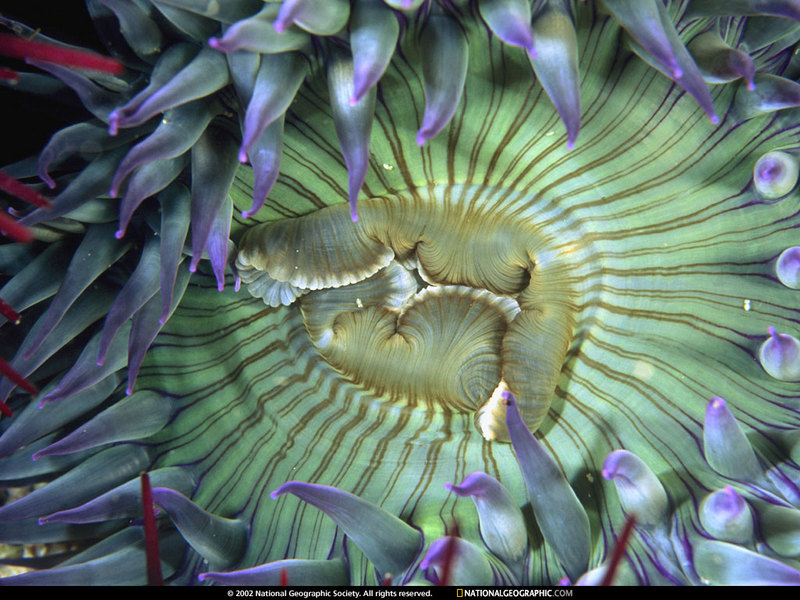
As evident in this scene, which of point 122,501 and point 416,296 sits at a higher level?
point 416,296

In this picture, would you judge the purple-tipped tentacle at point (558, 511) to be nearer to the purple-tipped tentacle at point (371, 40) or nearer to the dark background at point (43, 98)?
the purple-tipped tentacle at point (371, 40)

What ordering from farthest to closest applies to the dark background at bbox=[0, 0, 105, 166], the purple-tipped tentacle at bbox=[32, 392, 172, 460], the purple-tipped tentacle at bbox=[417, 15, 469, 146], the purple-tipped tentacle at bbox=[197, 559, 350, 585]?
the dark background at bbox=[0, 0, 105, 166] < the purple-tipped tentacle at bbox=[32, 392, 172, 460] < the purple-tipped tentacle at bbox=[197, 559, 350, 585] < the purple-tipped tentacle at bbox=[417, 15, 469, 146]

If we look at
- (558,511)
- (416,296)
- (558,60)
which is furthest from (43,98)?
(558,511)

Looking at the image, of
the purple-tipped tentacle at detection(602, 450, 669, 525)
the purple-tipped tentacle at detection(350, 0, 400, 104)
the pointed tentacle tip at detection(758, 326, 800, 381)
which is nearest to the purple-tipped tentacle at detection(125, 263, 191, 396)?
the purple-tipped tentacle at detection(350, 0, 400, 104)

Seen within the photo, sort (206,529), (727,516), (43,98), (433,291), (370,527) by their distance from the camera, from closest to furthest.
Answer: (727,516), (370,527), (206,529), (43,98), (433,291)

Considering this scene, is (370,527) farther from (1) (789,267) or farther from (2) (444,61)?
(1) (789,267)

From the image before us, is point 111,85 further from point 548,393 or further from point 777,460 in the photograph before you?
point 777,460

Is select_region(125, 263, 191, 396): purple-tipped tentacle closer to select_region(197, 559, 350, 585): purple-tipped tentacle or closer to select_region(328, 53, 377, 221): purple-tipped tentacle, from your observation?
select_region(197, 559, 350, 585): purple-tipped tentacle

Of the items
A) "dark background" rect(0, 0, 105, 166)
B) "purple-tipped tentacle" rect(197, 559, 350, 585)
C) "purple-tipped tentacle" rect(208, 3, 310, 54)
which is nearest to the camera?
"purple-tipped tentacle" rect(208, 3, 310, 54)

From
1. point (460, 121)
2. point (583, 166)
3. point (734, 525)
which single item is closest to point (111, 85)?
point (460, 121)

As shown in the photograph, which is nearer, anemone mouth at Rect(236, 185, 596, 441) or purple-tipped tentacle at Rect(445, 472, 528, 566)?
purple-tipped tentacle at Rect(445, 472, 528, 566)
